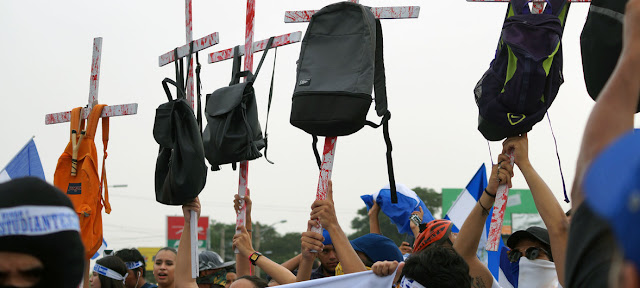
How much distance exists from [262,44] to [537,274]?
216 centimetres

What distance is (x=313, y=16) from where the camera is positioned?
4180mm

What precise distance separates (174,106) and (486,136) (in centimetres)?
190

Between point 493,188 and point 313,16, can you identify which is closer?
point 493,188

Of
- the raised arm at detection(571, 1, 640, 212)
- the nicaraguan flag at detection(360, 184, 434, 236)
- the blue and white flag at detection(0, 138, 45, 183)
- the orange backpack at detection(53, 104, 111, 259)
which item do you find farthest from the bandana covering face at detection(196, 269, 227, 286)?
the raised arm at detection(571, 1, 640, 212)

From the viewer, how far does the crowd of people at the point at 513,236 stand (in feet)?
3.01

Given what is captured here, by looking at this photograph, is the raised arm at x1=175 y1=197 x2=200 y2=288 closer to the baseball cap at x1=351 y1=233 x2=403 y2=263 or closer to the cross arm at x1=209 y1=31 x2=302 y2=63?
the cross arm at x1=209 y1=31 x2=302 y2=63

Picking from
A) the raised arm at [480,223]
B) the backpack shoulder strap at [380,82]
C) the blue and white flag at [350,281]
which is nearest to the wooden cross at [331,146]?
the backpack shoulder strap at [380,82]

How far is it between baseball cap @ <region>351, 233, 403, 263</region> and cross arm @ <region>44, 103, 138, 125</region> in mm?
1756

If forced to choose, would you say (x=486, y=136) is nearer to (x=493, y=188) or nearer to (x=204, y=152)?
(x=493, y=188)

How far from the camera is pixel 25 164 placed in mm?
7516

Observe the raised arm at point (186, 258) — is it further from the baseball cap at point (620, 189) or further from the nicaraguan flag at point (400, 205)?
the baseball cap at point (620, 189)

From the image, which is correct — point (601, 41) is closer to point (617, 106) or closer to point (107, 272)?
point (617, 106)

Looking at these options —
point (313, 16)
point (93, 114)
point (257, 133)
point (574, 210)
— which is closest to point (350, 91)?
point (313, 16)

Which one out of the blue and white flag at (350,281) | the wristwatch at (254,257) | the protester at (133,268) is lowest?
the protester at (133,268)
